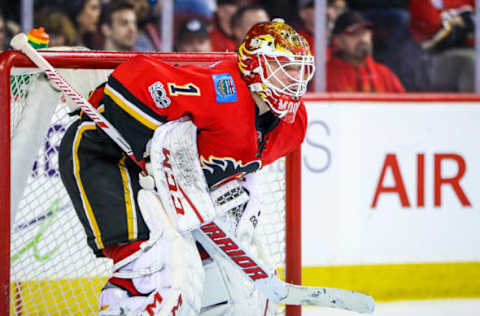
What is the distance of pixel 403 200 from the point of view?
294cm

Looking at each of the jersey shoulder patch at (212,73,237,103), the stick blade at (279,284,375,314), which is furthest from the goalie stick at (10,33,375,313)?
the jersey shoulder patch at (212,73,237,103)

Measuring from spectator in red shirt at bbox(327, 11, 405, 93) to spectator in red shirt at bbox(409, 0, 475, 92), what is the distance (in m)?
0.23

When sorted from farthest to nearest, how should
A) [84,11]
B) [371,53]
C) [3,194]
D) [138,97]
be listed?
[371,53]
[84,11]
[3,194]
[138,97]

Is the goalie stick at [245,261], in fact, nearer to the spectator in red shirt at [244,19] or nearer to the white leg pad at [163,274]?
the white leg pad at [163,274]

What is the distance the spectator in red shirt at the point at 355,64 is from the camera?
3320 millimetres

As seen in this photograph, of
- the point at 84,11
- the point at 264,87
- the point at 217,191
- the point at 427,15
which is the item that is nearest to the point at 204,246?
the point at 217,191

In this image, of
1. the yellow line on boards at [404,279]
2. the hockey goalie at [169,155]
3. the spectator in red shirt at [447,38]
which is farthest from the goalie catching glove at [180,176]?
the spectator in red shirt at [447,38]

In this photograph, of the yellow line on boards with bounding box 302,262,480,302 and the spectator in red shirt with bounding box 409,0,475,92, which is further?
the spectator in red shirt with bounding box 409,0,475,92

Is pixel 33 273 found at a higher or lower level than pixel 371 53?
lower

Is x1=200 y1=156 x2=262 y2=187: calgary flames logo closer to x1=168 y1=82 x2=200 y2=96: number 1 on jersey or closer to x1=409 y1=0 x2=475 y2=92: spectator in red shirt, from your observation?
x1=168 y1=82 x2=200 y2=96: number 1 on jersey

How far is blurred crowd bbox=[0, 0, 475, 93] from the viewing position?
3.19 m

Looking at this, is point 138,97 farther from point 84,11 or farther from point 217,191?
point 84,11

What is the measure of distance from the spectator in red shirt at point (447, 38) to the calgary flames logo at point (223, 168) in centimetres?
200

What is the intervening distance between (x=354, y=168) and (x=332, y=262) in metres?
0.38
